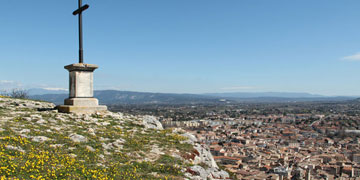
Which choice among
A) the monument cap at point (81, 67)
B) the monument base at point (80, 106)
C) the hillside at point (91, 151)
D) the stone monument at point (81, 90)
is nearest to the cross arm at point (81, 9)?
the stone monument at point (81, 90)

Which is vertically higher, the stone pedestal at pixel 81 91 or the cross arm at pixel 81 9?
the cross arm at pixel 81 9

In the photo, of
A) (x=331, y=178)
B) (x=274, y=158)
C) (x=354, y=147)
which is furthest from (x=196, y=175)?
(x=354, y=147)

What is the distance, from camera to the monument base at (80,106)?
1228 cm

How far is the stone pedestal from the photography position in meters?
12.4

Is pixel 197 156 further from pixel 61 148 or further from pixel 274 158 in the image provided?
pixel 274 158

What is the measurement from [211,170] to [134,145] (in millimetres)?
2514

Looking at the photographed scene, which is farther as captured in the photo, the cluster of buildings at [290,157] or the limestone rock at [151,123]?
the cluster of buildings at [290,157]

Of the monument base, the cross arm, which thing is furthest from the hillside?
the cross arm

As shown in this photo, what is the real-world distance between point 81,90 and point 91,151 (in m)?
5.53

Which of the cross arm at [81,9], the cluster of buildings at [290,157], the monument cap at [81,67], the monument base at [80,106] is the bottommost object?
the cluster of buildings at [290,157]

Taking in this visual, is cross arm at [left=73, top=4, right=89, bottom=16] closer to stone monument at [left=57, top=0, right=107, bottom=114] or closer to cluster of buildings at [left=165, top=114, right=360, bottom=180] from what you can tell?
stone monument at [left=57, top=0, right=107, bottom=114]

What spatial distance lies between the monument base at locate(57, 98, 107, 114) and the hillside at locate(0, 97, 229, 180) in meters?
0.60

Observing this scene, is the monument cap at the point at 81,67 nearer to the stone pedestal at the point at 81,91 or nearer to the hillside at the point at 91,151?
the stone pedestal at the point at 81,91

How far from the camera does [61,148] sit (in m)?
7.71
